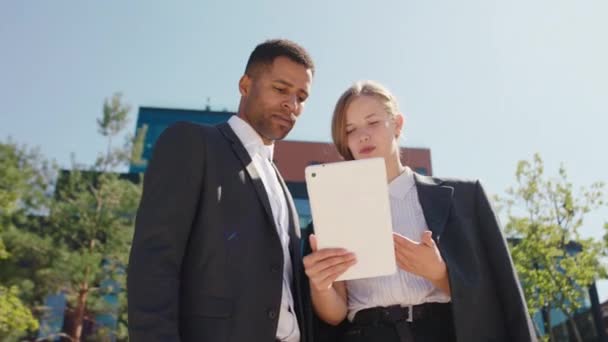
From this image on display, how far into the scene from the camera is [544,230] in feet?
43.8

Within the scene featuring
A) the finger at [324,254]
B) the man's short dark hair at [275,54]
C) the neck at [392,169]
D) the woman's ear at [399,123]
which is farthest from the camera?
the man's short dark hair at [275,54]

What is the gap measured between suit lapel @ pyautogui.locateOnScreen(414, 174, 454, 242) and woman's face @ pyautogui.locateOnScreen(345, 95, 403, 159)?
25 cm

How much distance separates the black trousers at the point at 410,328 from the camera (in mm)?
2111

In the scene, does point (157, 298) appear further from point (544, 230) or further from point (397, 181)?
point (544, 230)

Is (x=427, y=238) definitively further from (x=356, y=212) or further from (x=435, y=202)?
(x=435, y=202)

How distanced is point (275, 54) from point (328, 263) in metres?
1.42

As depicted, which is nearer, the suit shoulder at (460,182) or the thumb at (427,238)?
the thumb at (427,238)

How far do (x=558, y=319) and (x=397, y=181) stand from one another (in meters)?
25.3

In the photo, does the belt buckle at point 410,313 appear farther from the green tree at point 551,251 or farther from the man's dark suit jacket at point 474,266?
the green tree at point 551,251

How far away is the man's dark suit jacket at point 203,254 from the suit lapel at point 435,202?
692 mm

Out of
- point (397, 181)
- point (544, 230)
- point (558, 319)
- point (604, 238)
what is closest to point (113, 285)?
point (544, 230)

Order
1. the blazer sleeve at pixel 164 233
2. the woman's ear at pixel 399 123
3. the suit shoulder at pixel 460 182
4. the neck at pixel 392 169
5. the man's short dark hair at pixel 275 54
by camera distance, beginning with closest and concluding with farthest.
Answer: the blazer sleeve at pixel 164 233
the suit shoulder at pixel 460 182
the neck at pixel 392 169
the woman's ear at pixel 399 123
the man's short dark hair at pixel 275 54

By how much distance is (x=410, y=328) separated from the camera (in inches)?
84.2

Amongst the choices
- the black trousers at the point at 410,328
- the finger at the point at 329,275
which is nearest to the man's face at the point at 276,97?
the finger at the point at 329,275
